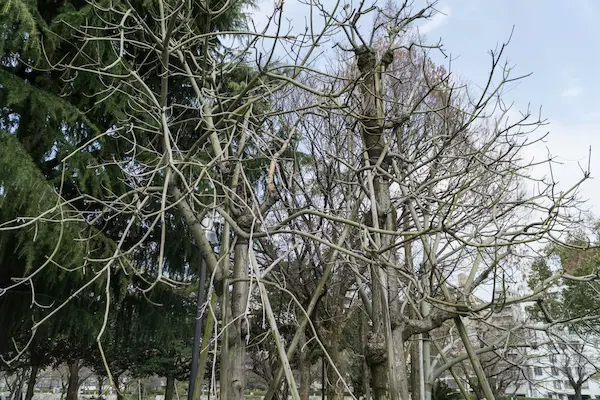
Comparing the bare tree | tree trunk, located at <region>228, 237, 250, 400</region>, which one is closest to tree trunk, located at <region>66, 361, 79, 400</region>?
the bare tree

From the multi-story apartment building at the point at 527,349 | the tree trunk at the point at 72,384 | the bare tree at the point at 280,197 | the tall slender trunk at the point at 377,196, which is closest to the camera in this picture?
the bare tree at the point at 280,197

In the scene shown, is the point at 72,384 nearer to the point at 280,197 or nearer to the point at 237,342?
the point at 280,197

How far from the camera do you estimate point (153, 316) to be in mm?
6852

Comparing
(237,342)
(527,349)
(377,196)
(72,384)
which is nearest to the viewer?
(237,342)

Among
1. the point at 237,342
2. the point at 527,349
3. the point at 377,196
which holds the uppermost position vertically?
the point at 377,196

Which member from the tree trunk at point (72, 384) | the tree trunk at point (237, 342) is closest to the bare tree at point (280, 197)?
the tree trunk at point (237, 342)

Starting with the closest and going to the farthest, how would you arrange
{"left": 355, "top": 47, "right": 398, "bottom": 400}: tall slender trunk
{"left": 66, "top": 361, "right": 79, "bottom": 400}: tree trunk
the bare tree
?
the bare tree < {"left": 355, "top": 47, "right": 398, "bottom": 400}: tall slender trunk < {"left": 66, "top": 361, "right": 79, "bottom": 400}: tree trunk

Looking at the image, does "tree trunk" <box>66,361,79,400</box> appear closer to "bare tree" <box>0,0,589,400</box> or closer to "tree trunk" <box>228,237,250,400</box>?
"bare tree" <box>0,0,589,400</box>

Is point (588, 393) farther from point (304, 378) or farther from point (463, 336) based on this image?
point (463, 336)

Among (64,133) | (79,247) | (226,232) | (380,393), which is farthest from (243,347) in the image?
(64,133)

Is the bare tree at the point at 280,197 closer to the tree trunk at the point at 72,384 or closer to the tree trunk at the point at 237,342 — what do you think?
the tree trunk at the point at 237,342

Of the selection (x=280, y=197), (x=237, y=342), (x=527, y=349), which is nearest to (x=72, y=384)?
(x=527, y=349)

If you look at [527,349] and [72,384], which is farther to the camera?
[72,384]

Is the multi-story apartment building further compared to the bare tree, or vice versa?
the multi-story apartment building
